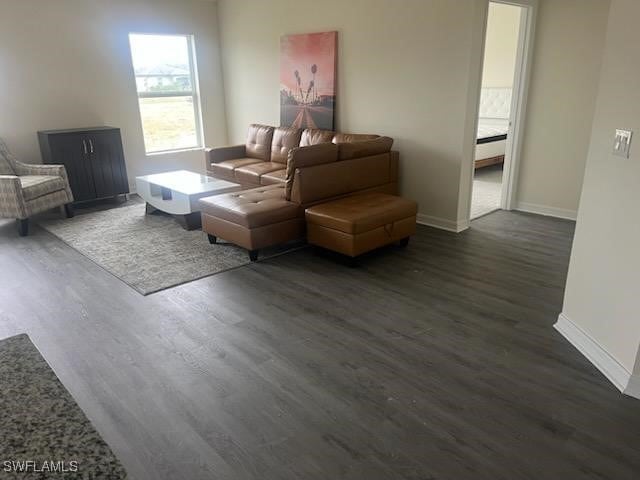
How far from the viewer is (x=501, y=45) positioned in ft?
25.2

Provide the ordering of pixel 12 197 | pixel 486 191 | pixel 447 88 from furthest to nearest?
pixel 486 191 < pixel 12 197 < pixel 447 88

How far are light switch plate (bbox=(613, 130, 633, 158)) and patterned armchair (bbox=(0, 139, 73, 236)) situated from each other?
5.03 m

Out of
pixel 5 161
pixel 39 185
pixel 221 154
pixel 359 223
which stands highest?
pixel 5 161

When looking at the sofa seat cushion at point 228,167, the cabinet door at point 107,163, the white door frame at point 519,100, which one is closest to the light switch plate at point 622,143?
the white door frame at point 519,100

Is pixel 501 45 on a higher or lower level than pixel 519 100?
higher

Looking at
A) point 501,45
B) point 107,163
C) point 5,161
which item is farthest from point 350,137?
point 501,45

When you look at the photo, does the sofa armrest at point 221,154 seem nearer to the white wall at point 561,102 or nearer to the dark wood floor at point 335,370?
the dark wood floor at point 335,370

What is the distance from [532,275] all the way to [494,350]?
1230 mm

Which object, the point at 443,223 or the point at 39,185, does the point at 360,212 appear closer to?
the point at 443,223

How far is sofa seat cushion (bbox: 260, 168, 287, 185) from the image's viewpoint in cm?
515

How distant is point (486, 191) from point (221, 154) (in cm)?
354

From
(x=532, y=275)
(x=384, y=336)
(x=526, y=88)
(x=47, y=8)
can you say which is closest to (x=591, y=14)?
(x=526, y=88)

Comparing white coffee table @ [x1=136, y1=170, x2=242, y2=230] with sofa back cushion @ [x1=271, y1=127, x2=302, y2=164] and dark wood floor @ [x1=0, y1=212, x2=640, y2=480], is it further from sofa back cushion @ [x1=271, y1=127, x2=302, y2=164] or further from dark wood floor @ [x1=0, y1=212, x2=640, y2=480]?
dark wood floor @ [x1=0, y1=212, x2=640, y2=480]

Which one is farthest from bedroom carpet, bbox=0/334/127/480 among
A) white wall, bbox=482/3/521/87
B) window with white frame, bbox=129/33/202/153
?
white wall, bbox=482/3/521/87
